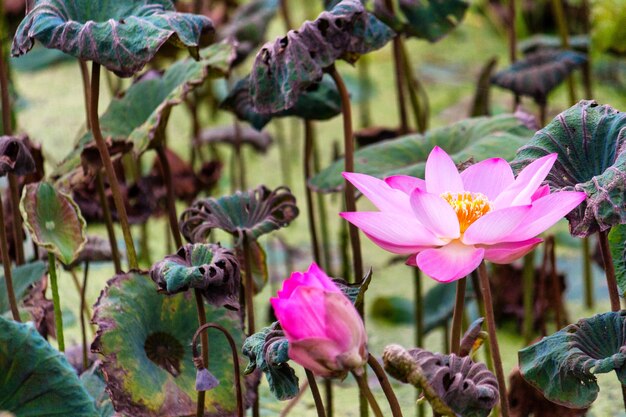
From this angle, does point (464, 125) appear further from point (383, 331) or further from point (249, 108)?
point (383, 331)

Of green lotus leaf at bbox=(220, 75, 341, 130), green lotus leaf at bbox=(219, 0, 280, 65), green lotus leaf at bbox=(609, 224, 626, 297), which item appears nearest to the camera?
green lotus leaf at bbox=(609, 224, 626, 297)

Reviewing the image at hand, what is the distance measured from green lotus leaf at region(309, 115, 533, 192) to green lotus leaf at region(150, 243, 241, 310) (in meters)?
0.37

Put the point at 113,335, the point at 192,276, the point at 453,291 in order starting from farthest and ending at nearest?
1. the point at 453,291
2. the point at 113,335
3. the point at 192,276

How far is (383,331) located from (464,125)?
0.49 metres

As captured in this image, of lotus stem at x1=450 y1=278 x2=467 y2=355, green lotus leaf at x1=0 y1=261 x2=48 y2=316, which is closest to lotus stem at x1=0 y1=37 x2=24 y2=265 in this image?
green lotus leaf at x1=0 y1=261 x2=48 y2=316

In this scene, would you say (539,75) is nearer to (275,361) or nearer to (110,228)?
(110,228)

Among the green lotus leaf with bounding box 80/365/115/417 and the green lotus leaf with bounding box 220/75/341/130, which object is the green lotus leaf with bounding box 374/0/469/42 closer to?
the green lotus leaf with bounding box 220/75/341/130

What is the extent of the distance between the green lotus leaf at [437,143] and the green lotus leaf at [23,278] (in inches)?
13.7

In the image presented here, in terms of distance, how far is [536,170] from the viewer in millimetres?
799

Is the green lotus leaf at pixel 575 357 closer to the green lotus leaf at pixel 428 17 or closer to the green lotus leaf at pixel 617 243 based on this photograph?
the green lotus leaf at pixel 617 243

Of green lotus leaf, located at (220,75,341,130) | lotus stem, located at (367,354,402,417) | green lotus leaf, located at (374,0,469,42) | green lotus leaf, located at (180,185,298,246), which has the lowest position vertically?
lotus stem, located at (367,354,402,417)

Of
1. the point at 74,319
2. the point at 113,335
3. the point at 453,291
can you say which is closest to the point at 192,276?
the point at 113,335

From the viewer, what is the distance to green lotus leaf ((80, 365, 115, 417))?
108 cm

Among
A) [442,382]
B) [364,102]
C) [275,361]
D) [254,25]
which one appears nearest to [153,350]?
[275,361]
